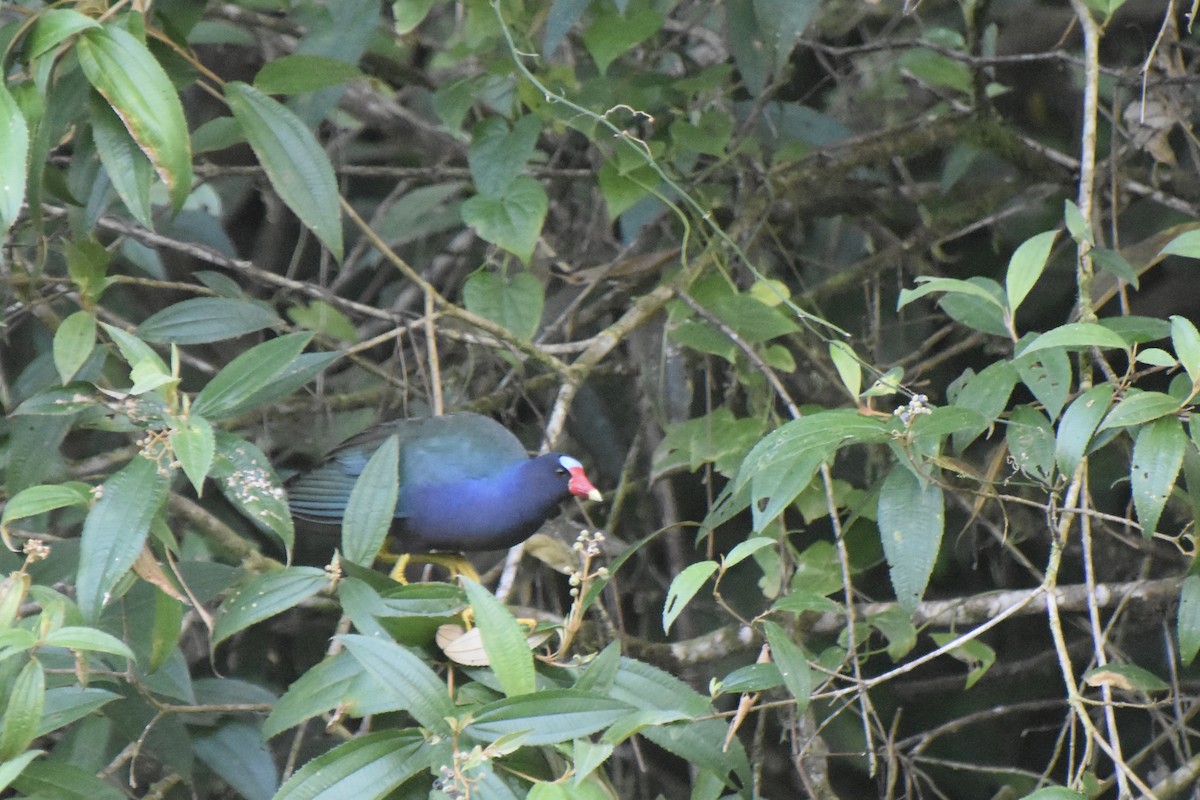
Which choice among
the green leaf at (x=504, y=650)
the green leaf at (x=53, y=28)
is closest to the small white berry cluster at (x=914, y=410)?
the green leaf at (x=504, y=650)

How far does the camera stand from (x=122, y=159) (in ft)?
7.06

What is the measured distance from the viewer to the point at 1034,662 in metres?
3.53

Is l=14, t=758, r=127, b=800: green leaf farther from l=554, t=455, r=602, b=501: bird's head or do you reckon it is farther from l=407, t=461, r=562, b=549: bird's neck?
l=554, t=455, r=602, b=501: bird's head

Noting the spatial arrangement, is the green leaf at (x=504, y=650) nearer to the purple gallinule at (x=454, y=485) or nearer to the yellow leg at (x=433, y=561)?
the purple gallinule at (x=454, y=485)

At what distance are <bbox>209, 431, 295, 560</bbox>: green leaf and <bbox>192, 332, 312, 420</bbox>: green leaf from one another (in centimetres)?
7

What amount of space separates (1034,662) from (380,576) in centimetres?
211

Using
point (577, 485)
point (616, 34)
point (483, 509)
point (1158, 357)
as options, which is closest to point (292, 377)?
point (483, 509)

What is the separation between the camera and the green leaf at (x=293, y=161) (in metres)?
2.41

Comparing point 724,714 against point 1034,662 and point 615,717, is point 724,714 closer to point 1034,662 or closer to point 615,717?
point 615,717

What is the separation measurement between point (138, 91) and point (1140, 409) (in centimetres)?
155

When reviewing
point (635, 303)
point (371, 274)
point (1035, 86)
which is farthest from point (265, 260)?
point (1035, 86)

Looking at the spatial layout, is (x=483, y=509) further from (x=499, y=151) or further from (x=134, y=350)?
(x=134, y=350)

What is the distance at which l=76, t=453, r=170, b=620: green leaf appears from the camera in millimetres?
1904

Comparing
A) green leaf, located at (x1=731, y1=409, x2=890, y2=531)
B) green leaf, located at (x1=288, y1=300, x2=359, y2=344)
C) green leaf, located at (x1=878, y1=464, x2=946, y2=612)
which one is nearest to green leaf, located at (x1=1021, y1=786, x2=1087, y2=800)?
green leaf, located at (x1=878, y1=464, x2=946, y2=612)
